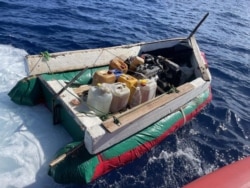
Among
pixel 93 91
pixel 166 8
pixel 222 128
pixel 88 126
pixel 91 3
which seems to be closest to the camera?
pixel 88 126

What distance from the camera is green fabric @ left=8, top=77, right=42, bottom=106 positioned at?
7320 millimetres

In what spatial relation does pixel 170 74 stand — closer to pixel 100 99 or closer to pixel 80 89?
pixel 80 89

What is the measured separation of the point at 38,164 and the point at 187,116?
4.42 m

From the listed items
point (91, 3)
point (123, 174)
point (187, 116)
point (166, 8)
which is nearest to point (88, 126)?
point (123, 174)

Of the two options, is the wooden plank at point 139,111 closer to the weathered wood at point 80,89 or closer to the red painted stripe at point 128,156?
the red painted stripe at point 128,156

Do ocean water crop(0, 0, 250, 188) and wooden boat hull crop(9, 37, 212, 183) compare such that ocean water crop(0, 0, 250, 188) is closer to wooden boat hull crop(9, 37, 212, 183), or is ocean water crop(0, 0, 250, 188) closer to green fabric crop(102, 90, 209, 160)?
wooden boat hull crop(9, 37, 212, 183)

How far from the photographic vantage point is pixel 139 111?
680cm

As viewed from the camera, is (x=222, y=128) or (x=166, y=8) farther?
(x=166, y=8)

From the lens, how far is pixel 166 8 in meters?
21.2

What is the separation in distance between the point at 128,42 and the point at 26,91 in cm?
802

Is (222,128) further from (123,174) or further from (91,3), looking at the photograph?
(91,3)

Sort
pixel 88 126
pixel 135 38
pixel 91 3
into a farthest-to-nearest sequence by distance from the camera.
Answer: pixel 91 3 → pixel 135 38 → pixel 88 126

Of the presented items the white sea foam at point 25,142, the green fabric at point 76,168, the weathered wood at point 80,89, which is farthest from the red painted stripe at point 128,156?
the weathered wood at point 80,89

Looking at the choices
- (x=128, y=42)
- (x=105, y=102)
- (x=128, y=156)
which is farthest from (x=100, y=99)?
(x=128, y=42)
